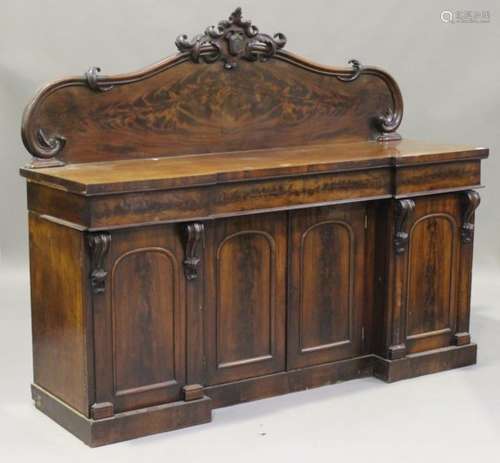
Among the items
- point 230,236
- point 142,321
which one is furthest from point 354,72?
point 142,321

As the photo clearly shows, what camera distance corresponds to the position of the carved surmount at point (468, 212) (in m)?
5.94

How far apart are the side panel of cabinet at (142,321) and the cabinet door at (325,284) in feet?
2.07

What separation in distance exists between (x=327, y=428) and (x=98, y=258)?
1188mm

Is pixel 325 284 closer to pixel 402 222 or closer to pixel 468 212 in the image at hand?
pixel 402 222

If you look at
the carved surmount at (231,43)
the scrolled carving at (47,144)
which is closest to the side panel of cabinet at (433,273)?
the carved surmount at (231,43)

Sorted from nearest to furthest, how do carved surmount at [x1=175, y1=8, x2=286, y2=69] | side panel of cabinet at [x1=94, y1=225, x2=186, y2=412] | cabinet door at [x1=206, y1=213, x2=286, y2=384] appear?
1. side panel of cabinet at [x1=94, y1=225, x2=186, y2=412]
2. cabinet door at [x1=206, y1=213, x2=286, y2=384]
3. carved surmount at [x1=175, y1=8, x2=286, y2=69]

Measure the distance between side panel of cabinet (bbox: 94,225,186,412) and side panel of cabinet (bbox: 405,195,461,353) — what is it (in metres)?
1.23

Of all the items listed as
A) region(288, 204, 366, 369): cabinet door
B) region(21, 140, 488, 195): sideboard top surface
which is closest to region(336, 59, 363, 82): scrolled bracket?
region(21, 140, 488, 195): sideboard top surface

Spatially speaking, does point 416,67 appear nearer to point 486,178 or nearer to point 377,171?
point 486,178

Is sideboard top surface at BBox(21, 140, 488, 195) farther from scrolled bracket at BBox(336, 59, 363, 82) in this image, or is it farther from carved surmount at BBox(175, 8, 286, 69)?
carved surmount at BBox(175, 8, 286, 69)

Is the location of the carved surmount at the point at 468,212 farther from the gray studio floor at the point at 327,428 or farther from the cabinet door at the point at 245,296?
the cabinet door at the point at 245,296

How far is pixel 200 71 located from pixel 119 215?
101cm

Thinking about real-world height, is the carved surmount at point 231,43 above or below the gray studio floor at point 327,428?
above

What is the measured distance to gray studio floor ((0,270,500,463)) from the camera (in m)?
4.97
